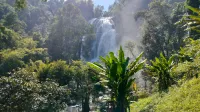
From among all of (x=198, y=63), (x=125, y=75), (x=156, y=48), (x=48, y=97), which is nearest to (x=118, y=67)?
(x=125, y=75)

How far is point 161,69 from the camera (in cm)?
1055

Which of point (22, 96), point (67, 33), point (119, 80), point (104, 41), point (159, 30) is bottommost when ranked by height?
point (22, 96)

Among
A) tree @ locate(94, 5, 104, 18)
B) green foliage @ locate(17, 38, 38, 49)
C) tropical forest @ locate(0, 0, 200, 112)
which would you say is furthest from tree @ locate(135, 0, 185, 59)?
tree @ locate(94, 5, 104, 18)

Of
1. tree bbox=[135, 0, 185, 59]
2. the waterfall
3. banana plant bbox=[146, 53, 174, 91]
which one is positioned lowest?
banana plant bbox=[146, 53, 174, 91]

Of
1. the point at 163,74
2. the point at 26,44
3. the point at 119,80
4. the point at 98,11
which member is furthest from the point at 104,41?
the point at 119,80

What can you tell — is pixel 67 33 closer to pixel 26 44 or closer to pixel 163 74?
pixel 26 44

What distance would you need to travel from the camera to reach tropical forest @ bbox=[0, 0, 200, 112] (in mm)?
7864

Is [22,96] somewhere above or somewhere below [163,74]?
below

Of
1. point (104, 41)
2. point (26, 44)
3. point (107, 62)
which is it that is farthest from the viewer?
point (104, 41)

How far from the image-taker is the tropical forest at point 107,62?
7.86 metres

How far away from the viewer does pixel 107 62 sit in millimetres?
8703

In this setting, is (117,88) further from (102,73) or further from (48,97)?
(48,97)

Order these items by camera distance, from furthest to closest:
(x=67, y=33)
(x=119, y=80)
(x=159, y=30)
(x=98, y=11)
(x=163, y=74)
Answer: (x=98, y=11)
(x=67, y=33)
(x=159, y=30)
(x=163, y=74)
(x=119, y=80)

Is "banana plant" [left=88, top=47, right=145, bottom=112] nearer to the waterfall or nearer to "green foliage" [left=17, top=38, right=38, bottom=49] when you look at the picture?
"green foliage" [left=17, top=38, right=38, bottom=49]
